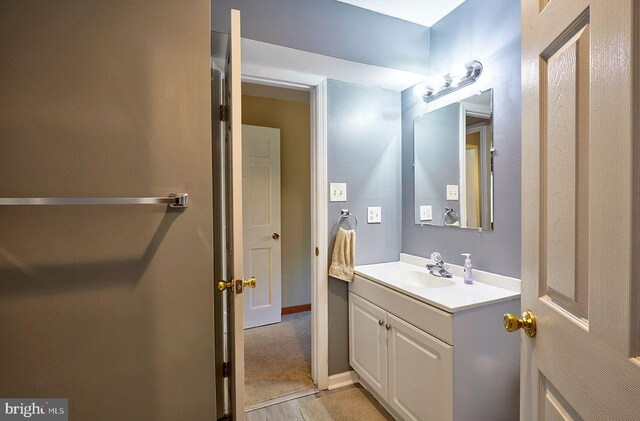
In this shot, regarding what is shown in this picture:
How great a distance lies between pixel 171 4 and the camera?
3.34 ft

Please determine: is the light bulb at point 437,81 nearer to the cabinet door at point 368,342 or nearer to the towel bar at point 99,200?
the cabinet door at point 368,342

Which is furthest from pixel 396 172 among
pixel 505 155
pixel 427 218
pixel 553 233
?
pixel 553 233

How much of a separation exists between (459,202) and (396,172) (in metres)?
0.55

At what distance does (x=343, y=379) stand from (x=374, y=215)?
1175 mm

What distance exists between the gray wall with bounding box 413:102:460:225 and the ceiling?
1.89 ft

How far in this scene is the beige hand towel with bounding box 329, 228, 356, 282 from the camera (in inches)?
76.7

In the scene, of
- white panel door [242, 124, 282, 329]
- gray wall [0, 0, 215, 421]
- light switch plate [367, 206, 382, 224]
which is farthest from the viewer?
white panel door [242, 124, 282, 329]

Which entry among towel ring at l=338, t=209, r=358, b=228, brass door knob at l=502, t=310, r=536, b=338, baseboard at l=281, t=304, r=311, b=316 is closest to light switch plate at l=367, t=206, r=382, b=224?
towel ring at l=338, t=209, r=358, b=228

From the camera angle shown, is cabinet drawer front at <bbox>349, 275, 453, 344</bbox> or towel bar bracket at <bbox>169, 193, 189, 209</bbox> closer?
towel bar bracket at <bbox>169, 193, 189, 209</bbox>

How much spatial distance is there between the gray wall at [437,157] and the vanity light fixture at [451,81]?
102mm

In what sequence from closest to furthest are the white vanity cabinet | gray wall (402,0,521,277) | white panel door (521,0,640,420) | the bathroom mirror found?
white panel door (521,0,640,420), the white vanity cabinet, gray wall (402,0,521,277), the bathroom mirror

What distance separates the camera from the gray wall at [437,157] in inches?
71.4

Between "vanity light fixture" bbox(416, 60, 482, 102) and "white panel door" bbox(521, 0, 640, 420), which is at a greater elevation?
"vanity light fixture" bbox(416, 60, 482, 102)

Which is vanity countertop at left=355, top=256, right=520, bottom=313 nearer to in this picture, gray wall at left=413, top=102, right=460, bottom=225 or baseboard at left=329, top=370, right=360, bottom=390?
gray wall at left=413, top=102, right=460, bottom=225
